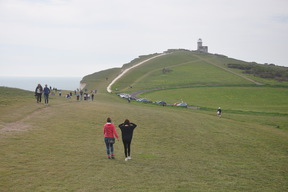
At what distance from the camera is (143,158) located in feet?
63.9

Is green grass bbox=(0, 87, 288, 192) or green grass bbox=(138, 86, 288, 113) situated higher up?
green grass bbox=(138, 86, 288, 113)

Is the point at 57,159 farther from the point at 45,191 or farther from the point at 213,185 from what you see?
the point at 213,185

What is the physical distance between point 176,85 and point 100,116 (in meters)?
→ 89.0

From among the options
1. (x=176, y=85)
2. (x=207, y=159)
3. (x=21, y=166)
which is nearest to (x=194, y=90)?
(x=176, y=85)

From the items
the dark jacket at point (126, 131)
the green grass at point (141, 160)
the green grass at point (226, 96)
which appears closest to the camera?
the green grass at point (141, 160)

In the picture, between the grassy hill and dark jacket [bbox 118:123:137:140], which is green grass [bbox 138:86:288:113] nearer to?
the grassy hill

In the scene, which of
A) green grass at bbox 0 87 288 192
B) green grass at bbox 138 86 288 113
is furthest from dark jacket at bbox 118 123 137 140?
green grass at bbox 138 86 288 113

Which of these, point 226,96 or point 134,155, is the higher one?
point 226,96

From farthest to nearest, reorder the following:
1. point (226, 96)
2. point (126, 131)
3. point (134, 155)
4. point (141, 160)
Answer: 1. point (226, 96)
2. point (134, 155)
3. point (141, 160)
4. point (126, 131)

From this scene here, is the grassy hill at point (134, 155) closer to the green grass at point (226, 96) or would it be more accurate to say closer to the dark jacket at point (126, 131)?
the dark jacket at point (126, 131)

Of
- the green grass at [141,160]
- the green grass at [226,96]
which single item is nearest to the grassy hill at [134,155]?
the green grass at [141,160]

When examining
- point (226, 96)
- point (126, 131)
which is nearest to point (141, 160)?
point (126, 131)

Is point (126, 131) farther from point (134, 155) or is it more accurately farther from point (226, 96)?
point (226, 96)

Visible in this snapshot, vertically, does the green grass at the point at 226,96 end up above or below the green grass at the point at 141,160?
above
